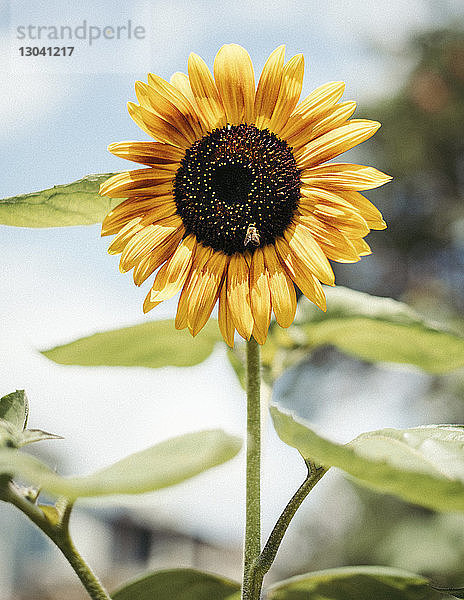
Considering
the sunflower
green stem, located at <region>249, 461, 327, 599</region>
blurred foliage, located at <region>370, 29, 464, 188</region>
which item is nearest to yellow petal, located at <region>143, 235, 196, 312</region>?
the sunflower

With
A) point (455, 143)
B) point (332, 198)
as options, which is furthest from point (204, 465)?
point (455, 143)

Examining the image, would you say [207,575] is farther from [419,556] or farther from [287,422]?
[419,556]

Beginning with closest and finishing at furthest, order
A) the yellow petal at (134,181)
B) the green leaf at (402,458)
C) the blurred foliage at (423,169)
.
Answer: the green leaf at (402,458) → the yellow petal at (134,181) → the blurred foliage at (423,169)

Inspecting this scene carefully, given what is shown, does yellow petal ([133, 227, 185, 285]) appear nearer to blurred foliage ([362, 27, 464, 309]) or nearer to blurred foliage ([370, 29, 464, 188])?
blurred foliage ([362, 27, 464, 309])

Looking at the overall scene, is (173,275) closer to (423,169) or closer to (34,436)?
(34,436)

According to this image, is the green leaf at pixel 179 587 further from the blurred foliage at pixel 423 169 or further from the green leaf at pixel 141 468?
the blurred foliage at pixel 423 169

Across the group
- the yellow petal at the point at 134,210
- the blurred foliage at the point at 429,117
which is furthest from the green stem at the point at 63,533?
the blurred foliage at the point at 429,117

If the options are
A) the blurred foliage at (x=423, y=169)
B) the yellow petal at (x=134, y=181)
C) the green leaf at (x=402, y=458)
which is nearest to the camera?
the green leaf at (x=402, y=458)
